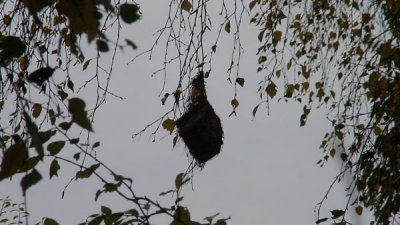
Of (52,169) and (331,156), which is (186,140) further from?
(331,156)

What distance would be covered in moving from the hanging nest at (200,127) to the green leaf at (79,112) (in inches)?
56.5

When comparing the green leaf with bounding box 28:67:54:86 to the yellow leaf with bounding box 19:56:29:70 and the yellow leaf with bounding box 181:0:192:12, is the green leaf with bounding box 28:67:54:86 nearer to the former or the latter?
the yellow leaf with bounding box 181:0:192:12

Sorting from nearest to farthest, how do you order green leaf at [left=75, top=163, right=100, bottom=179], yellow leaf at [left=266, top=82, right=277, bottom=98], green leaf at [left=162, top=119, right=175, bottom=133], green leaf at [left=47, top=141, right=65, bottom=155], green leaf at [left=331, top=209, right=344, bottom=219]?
green leaf at [left=47, top=141, right=65, bottom=155] → green leaf at [left=75, top=163, right=100, bottom=179] → green leaf at [left=331, top=209, right=344, bottom=219] → green leaf at [left=162, top=119, right=175, bottom=133] → yellow leaf at [left=266, top=82, right=277, bottom=98]

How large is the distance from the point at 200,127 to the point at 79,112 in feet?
4.89

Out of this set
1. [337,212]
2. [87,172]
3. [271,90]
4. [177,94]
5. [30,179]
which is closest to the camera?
[30,179]

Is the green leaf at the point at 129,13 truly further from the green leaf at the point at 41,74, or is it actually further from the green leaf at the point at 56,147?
the green leaf at the point at 56,147

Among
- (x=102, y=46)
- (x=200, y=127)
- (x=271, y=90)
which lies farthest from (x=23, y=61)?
(x=102, y=46)

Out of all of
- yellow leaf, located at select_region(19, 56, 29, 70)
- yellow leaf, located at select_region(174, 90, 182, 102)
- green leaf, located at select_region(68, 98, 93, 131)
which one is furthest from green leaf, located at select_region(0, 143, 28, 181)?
yellow leaf, located at select_region(19, 56, 29, 70)

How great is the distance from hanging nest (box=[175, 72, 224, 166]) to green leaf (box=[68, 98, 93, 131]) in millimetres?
1435

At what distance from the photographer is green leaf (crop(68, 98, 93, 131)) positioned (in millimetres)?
637

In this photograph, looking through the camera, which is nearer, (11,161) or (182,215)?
(11,161)

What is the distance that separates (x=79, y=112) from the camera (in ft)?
2.15

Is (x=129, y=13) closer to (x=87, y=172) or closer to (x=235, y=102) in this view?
(x=87, y=172)

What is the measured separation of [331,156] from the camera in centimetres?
327
